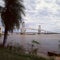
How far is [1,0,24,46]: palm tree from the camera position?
933 inches

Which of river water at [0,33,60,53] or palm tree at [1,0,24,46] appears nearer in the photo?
palm tree at [1,0,24,46]

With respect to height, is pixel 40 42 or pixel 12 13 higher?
pixel 12 13

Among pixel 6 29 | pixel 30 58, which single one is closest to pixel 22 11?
pixel 6 29

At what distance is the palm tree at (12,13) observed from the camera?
23688 millimetres

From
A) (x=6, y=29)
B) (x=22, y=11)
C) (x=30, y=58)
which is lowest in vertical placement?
(x=30, y=58)

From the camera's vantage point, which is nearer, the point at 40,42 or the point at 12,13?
the point at 12,13

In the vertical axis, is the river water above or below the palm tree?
below

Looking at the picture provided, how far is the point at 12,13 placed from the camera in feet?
78.0

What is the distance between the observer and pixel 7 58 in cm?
1295

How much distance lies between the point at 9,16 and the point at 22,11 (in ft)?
4.29

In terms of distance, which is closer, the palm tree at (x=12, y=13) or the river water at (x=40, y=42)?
the palm tree at (x=12, y=13)

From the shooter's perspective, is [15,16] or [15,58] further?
[15,16]

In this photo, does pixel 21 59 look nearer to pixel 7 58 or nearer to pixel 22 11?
pixel 7 58

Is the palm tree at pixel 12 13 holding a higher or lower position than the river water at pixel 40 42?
higher
